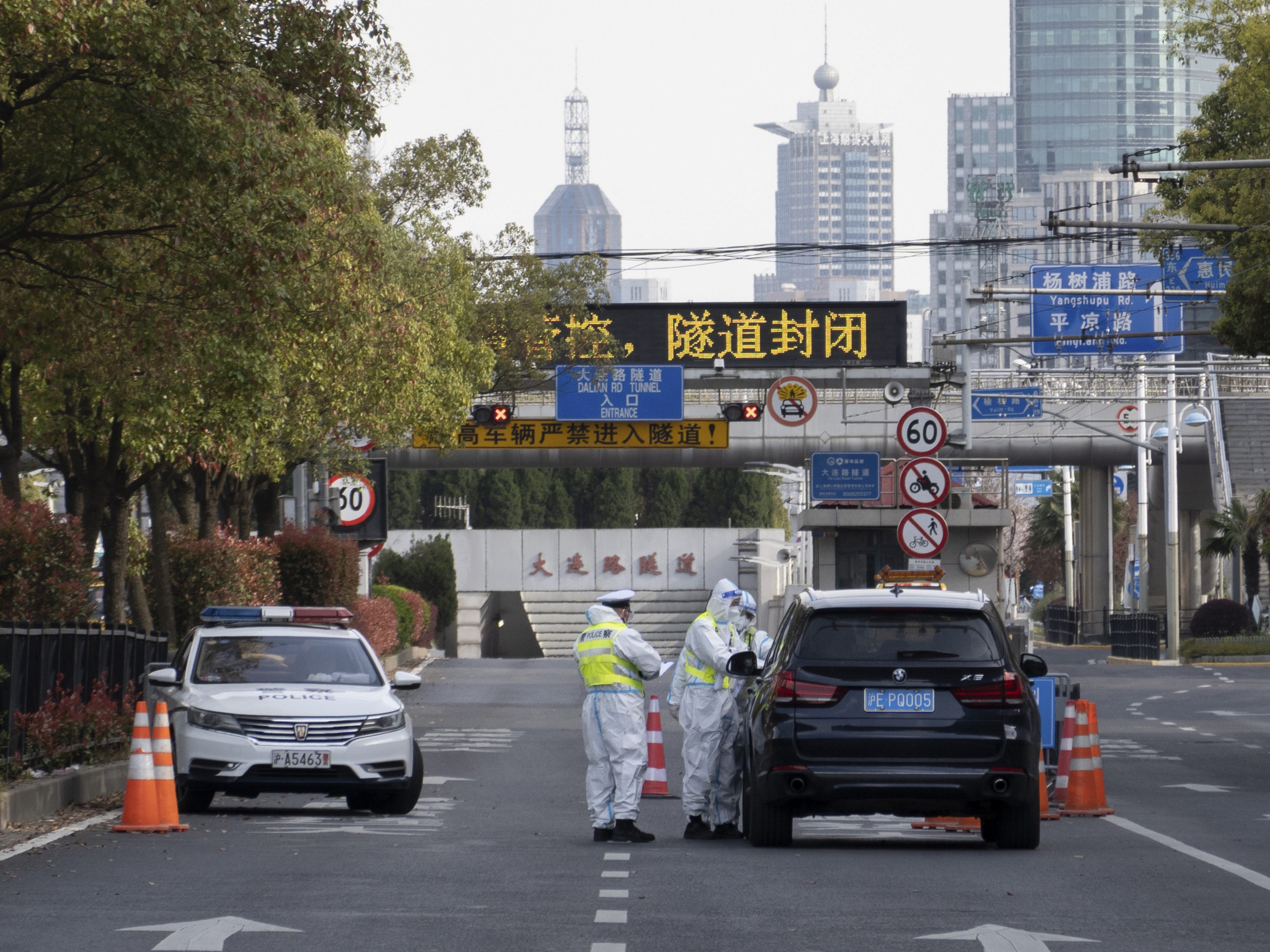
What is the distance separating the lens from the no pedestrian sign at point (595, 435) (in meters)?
42.2

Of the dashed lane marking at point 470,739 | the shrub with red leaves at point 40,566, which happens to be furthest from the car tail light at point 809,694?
the dashed lane marking at point 470,739

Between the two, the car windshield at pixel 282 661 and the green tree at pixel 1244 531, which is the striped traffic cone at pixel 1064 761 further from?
the green tree at pixel 1244 531

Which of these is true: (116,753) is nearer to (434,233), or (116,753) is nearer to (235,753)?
(235,753)

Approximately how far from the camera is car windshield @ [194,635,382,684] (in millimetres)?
15211

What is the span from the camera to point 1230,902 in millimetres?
9602

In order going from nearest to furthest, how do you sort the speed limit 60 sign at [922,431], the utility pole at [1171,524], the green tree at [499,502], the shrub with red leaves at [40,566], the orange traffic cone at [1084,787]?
the orange traffic cone at [1084,787], the shrub with red leaves at [40,566], the speed limit 60 sign at [922,431], the utility pole at [1171,524], the green tree at [499,502]

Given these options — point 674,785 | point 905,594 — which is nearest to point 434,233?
point 674,785

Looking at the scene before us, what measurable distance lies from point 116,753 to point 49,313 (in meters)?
3.98

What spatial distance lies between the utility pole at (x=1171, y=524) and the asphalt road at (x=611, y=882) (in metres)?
30.7

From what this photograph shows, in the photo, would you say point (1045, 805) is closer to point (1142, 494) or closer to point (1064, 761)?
point (1064, 761)

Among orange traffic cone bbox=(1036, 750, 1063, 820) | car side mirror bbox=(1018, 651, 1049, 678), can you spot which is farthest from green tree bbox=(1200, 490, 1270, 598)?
car side mirror bbox=(1018, 651, 1049, 678)

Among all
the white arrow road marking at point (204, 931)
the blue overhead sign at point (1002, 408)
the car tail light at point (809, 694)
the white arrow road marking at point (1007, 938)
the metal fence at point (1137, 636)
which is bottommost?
the metal fence at point (1137, 636)

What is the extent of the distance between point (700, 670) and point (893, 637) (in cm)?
200

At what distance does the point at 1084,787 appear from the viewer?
1512 centimetres
